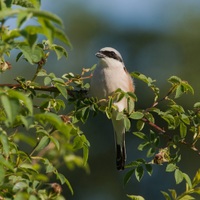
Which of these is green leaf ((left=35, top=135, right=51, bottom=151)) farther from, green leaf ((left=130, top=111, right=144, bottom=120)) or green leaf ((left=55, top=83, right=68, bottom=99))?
green leaf ((left=130, top=111, right=144, bottom=120))

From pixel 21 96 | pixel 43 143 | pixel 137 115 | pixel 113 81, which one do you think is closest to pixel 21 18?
pixel 21 96

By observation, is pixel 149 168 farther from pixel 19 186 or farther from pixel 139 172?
pixel 19 186

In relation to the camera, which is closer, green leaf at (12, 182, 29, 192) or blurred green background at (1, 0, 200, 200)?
green leaf at (12, 182, 29, 192)

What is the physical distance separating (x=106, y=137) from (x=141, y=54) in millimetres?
2915

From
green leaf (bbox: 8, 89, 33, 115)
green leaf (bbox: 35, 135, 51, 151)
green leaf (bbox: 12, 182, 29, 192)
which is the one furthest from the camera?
green leaf (bbox: 35, 135, 51, 151)

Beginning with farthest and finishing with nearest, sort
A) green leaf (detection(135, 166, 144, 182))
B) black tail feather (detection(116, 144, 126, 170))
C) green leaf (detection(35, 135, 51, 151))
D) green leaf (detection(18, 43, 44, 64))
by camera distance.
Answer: black tail feather (detection(116, 144, 126, 170)) < green leaf (detection(135, 166, 144, 182)) < green leaf (detection(35, 135, 51, 151)) < green leaf (detection(18, 43, 44, 64))

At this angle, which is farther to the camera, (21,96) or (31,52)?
(31,52)

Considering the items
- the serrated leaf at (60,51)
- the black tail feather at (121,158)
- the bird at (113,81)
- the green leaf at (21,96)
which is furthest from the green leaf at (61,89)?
the black tail feather at (121,158)

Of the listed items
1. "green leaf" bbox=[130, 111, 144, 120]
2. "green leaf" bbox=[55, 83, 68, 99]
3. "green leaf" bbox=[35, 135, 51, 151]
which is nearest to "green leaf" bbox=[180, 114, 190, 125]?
"green leaf" bbox=[130, 111, 144, 120]

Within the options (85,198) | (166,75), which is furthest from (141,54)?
(85,198)

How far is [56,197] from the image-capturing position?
213 centimetres

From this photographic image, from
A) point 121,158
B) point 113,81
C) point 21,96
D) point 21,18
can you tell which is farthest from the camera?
point 121,158

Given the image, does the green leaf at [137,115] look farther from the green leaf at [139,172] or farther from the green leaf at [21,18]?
the green leaf at [21,18]

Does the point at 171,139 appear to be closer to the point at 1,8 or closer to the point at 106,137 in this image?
the point at 1,8
